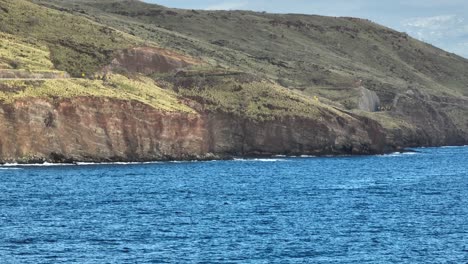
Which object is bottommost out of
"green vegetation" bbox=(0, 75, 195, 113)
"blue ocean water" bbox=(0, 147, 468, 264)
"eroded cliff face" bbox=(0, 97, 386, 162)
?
"blue ocean water" bbox=(0, 147, 468, 264)

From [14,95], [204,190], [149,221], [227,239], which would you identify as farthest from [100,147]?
[227,239]

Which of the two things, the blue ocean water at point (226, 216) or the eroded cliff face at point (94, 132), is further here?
the eroded cliff face at point (94, 132)

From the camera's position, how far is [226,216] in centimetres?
10381

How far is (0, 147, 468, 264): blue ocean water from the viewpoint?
81188 millimetres

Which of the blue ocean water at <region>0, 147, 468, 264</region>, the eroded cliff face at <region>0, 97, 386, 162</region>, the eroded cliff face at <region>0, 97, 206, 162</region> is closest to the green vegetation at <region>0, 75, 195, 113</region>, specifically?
the eroded cliff face at <region>0, 97, 386, 162</region>

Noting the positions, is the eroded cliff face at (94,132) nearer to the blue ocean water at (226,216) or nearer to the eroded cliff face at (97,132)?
the eroded cliff face at (97,132)

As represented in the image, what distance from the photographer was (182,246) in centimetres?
8388

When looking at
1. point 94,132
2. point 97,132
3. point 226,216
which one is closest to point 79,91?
point 97,132

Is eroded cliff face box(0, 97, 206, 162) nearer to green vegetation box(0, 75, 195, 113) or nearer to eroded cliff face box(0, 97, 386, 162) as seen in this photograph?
eroded cliff face box(0, 97, 386, 162)

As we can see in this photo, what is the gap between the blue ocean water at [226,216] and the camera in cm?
8119

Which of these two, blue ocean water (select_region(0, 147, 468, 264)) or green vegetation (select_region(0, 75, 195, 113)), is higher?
green vegetation (select_region(0, 75, 195, 113))

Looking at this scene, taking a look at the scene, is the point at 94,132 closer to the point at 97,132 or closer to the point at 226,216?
the point at 97,132

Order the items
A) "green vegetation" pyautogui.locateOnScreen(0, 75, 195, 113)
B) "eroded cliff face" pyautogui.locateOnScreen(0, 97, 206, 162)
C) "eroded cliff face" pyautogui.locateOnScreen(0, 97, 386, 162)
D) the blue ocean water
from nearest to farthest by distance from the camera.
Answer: the blue ocean water < "eroded cliff face" pyautogui.locateOnScreen(0, 97, 206, 162) < "eroded cliff face" pyautogui.locateOnScreen(0, 97, 386, 162) < "green vegetation" pyautogui.locateOnScreen(0, 75, 195, 113)

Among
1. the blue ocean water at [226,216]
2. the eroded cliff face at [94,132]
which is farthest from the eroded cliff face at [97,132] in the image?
the blue ocean water at [226,216]
